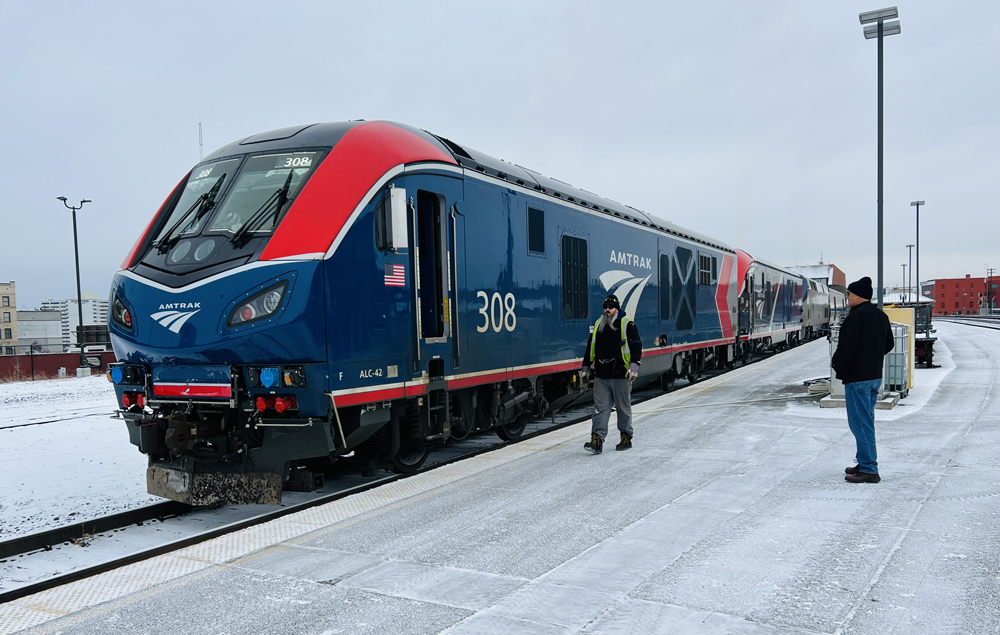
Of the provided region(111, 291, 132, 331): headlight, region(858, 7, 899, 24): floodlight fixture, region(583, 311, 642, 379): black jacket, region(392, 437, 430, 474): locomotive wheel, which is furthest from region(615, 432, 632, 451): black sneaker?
region(858, 7, 899, 24): floodlight fixture

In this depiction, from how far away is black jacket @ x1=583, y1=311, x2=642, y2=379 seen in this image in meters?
7.75

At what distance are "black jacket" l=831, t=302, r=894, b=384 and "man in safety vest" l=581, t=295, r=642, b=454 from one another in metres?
2.08

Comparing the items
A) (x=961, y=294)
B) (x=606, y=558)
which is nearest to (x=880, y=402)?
(x=606, y=558)

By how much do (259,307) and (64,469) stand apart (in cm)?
482

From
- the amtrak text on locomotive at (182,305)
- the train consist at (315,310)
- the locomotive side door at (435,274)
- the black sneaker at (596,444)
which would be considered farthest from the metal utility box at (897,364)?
the amtrak text on locomotive at (182,305)

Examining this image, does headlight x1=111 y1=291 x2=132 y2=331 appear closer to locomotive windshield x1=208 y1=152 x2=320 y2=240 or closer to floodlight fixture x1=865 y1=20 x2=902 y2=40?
locomotive windshield x1=208 y1=152 x2=320 y2=240

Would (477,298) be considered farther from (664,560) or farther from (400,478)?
(664,560)

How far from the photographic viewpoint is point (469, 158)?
25.6ft

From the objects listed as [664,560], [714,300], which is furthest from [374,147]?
[714,300]

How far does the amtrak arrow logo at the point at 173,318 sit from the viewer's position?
18.6 feet

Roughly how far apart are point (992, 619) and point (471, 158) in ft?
20.0

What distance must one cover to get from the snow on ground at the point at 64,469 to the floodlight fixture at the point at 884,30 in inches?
603

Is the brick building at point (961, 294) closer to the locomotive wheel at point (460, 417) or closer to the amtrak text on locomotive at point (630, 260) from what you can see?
the amtrak text on locomotive at point (630, 260)

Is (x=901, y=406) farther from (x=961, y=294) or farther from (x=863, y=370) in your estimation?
(x=961, y=294)
